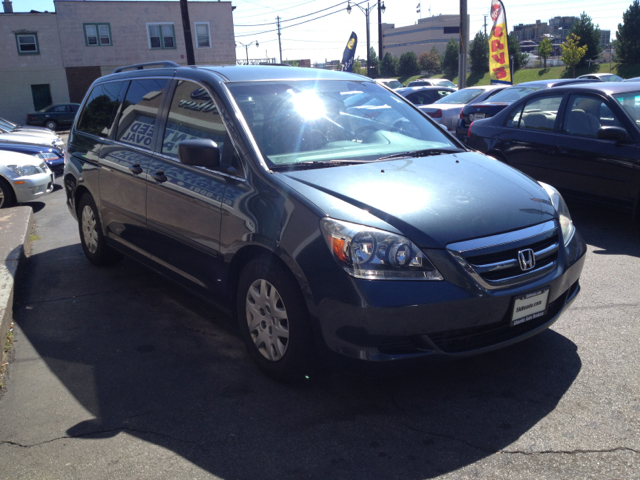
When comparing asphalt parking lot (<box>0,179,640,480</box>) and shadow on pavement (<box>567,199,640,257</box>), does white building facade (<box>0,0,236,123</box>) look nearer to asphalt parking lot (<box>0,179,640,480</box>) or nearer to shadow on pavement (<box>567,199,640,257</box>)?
shadow on pavement (<box>567,199,640,257</box>)

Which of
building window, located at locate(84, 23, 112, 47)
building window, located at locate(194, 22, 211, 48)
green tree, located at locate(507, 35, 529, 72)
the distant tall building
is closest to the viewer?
building window, located at locate(84, 23, 112, 47)

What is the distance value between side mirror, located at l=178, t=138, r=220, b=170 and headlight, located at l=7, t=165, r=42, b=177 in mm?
6715

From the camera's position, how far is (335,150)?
3803 millimetres

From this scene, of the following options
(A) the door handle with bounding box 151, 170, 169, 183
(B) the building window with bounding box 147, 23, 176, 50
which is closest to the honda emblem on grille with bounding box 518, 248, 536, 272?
(A) the door handle with bounding box 151, 170, 169, 183

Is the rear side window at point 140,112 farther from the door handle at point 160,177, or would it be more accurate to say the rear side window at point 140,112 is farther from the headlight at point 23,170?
the headlight at point 23,170

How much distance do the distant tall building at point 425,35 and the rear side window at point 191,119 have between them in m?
114

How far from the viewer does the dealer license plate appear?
302 cm

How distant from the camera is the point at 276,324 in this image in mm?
Answer: 3246

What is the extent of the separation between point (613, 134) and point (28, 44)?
130 ft

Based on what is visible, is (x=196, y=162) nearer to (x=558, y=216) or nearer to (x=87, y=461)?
(x=87, y=461)

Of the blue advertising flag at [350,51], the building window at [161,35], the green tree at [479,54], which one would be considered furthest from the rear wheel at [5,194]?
the green tree at [479,54]

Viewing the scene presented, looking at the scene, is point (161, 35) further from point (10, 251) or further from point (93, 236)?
Result: point (93, 236)

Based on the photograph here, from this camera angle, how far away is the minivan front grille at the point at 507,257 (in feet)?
9.52

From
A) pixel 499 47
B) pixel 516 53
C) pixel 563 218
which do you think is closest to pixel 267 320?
pixel 563 218
